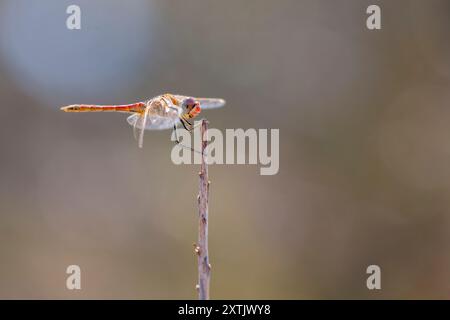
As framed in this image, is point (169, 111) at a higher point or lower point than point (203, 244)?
higher

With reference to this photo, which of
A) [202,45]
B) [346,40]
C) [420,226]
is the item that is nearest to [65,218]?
[202,45]

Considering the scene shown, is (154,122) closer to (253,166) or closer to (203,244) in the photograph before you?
(203,244)

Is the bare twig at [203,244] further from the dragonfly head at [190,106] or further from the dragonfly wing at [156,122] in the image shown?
the dragonfly wing at [156,122]

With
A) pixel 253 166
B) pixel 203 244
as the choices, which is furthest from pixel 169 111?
pixel 253 166

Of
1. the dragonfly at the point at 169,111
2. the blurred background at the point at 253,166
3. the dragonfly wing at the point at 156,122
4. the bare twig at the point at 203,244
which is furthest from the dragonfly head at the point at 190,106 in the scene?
the blurred background at the point at 253,166

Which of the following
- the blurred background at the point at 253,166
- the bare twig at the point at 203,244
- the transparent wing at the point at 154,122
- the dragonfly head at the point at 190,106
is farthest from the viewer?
the blurred background at the point at 253,166

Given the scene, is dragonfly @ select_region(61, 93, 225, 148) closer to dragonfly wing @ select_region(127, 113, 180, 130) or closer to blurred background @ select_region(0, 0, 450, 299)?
dragonfly wing @ select_region(127, 113, 180, 130)

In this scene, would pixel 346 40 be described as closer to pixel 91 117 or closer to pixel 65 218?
pixel 91 117

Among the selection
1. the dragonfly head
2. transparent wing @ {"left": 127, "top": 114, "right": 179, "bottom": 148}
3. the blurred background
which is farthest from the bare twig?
the blurred background
